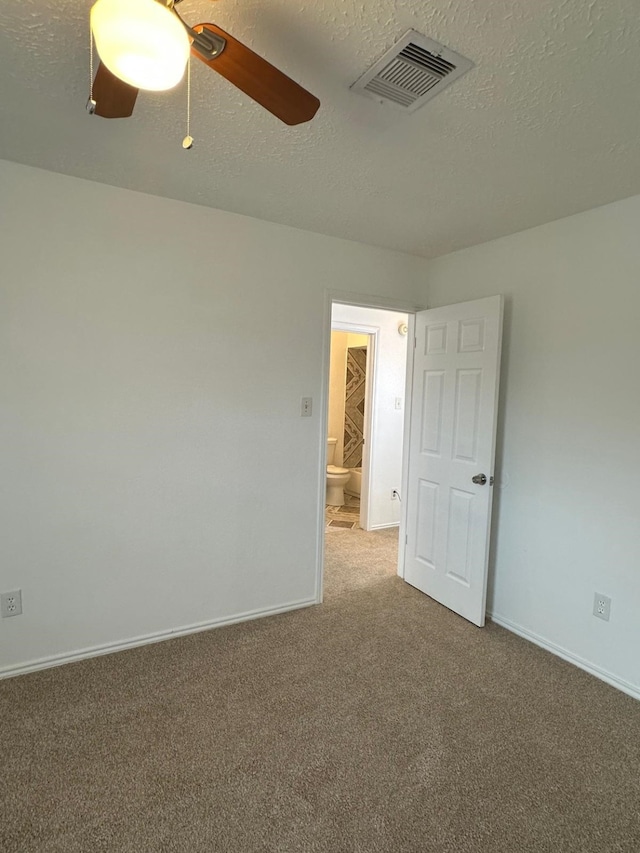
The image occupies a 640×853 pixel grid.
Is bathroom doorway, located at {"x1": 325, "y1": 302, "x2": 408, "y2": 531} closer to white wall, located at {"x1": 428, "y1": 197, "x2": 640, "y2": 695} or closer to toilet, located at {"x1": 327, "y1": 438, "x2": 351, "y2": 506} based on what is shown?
toilet, located at {"x1": 327, "y1": 438, "x2": 351, "y2": 506}

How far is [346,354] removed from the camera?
6113 mm

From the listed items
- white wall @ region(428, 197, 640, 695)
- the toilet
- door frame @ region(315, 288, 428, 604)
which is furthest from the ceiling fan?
the toilet

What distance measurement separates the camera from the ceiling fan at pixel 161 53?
A: 84cm

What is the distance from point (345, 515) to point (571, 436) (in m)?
3.04

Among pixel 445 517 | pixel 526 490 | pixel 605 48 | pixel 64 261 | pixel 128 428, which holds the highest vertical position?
pixel 605 48

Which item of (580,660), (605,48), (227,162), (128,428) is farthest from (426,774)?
(227,162)

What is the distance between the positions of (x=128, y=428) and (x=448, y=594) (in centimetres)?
224

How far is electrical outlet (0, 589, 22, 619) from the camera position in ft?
7.06

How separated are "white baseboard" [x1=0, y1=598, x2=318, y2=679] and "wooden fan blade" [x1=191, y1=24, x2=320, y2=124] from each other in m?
2.53

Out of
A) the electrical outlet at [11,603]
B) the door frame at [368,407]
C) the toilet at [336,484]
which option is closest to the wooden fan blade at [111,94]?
the electrical outlet at [11,603]

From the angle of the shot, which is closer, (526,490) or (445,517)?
(526,490)

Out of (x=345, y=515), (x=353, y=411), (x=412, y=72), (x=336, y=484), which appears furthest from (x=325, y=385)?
(x=353, y=411)

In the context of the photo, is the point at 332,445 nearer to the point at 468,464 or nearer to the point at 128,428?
the point at 468,464

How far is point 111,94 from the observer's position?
3.83 ft
